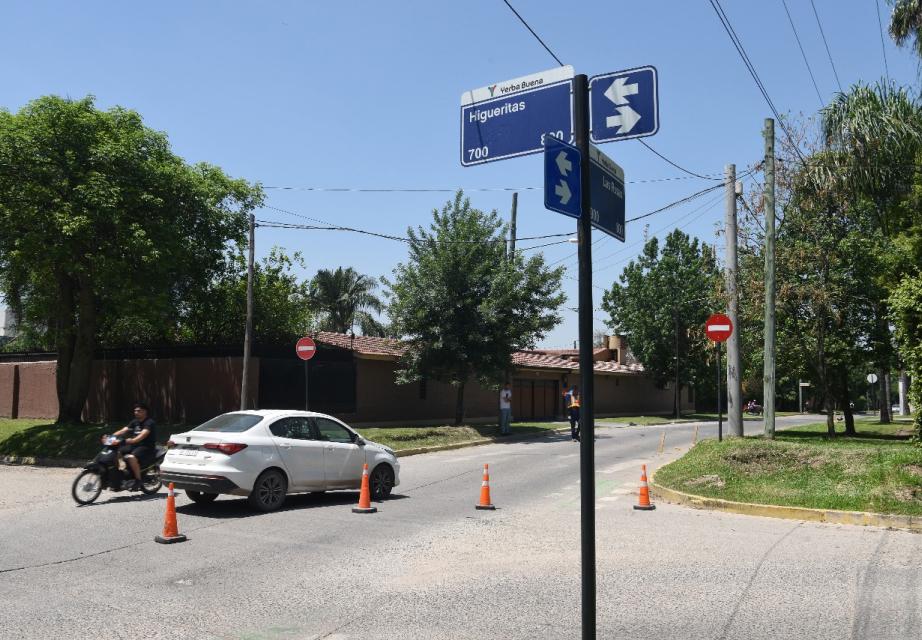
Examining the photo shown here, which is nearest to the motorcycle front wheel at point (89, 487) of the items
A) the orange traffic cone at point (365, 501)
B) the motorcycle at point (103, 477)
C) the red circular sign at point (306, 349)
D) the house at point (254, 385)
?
the motorcycle at point (103, 477)

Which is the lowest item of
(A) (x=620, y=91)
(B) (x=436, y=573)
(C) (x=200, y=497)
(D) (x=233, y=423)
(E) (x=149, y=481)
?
(B) (x=436, y=573)

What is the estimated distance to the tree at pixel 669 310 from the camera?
50.1 meters

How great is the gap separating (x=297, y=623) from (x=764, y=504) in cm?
812

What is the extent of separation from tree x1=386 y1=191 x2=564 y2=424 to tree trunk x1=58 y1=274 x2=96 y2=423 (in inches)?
391

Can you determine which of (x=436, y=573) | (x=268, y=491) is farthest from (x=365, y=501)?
(x=436, y=573)

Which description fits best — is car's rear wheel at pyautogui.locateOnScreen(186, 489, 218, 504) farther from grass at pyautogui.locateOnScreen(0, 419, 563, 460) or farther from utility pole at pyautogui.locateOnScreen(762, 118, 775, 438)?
utility pole at pyautogui.locateOnScreen(762, 118, 775, 438)

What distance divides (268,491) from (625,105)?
8282mm

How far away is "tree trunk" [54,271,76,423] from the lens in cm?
2536

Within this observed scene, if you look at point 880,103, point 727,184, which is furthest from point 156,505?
point 880,103

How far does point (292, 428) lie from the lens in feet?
38.9

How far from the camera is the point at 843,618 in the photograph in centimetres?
616

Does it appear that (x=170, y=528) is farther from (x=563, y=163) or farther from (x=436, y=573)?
(x=563, y=163)

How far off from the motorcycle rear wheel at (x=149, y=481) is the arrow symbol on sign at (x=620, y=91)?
34.6 feet

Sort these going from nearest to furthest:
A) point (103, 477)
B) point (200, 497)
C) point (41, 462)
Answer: point (200, 497) → point (103, 477) → point (41, 462)
